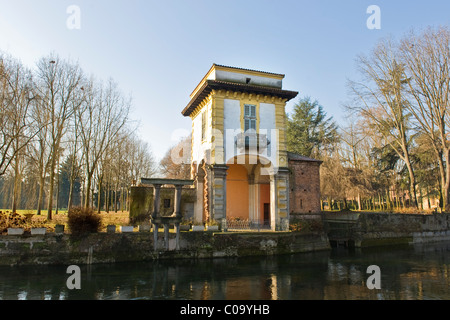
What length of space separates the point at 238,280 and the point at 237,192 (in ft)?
46.0

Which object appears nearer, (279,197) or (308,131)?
(279,197)

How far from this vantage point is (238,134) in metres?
21.0

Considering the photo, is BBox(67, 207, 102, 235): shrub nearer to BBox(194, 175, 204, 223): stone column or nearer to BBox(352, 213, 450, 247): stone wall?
BBox(194, 175, 204, 223): stone column

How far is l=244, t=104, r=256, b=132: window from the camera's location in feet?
70.7

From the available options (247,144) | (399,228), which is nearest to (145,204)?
(247,144)

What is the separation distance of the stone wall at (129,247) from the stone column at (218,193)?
2316 mm

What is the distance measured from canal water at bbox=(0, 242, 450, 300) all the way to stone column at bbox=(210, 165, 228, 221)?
3.47 m

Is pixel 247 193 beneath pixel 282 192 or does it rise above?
above

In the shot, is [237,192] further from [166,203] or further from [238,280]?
[238,280]

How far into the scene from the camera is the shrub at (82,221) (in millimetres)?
15125

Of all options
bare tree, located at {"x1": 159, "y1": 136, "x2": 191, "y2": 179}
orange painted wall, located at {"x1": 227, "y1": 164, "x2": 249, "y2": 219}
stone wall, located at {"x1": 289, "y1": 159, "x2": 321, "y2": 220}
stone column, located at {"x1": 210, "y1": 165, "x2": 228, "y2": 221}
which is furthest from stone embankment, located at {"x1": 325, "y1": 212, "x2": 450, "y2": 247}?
bare tree, located at {"x1": 159, "y1": 136, "x2": 191, "y2": 179}

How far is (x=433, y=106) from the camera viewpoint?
92.1ft
